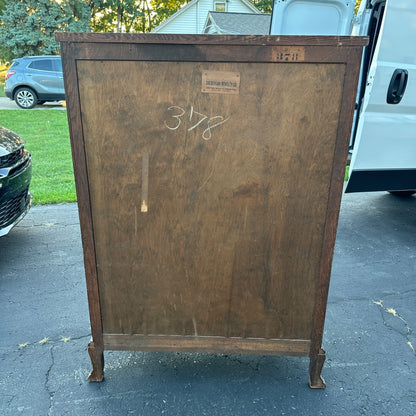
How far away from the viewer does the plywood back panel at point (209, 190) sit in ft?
5.12

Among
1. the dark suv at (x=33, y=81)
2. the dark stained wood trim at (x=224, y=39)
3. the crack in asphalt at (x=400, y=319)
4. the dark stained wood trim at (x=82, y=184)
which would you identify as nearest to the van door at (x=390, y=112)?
the crack in asphalt at (x=400, y=319)

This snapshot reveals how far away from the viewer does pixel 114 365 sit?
2209 millimetres

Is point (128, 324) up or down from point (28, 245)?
up

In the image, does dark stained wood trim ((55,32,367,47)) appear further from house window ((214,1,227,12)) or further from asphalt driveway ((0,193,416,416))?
house window ((214,1,227,12))

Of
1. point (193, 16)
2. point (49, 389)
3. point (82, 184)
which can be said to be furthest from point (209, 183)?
point (193, 16)

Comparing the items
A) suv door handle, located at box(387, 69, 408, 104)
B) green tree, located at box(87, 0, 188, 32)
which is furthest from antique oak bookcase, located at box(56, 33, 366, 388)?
green tree, located at box(87, 0, 188, 32)

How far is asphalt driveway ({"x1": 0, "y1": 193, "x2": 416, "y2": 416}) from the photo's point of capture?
1.94 meters

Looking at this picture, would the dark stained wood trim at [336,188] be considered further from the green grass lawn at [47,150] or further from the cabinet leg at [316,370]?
the green grass lawn at [47,150]

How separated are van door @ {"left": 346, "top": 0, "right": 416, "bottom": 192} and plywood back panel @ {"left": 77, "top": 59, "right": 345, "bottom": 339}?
2046 millimetres

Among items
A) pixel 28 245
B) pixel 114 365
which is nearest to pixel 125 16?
pixel 28 245

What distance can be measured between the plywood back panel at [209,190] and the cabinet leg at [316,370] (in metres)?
0.13

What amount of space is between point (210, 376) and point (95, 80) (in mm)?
1693

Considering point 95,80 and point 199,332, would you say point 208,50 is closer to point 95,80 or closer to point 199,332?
point 95,80

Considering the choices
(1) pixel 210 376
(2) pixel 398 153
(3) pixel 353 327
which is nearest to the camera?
(1) pixel 210 376
